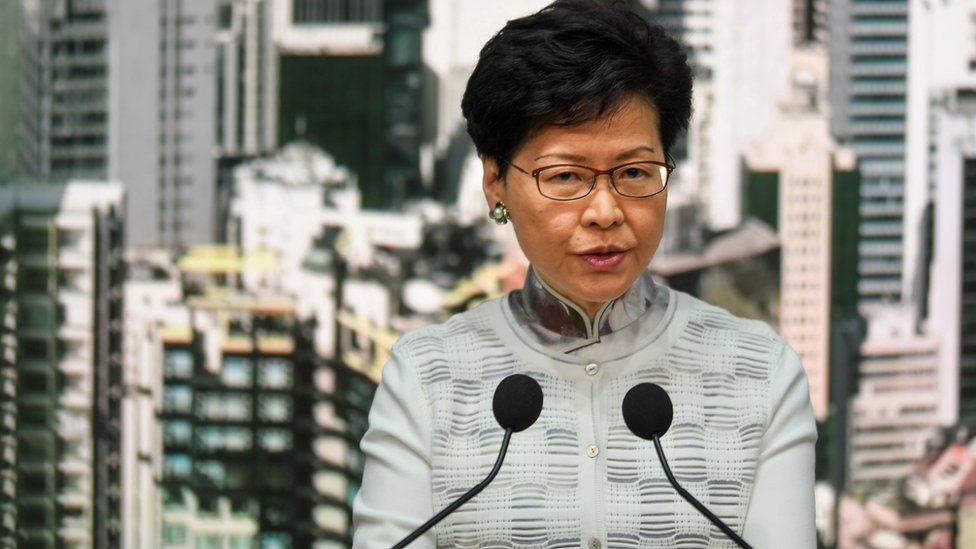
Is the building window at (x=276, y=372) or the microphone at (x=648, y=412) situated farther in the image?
the building window at (x=276, y=372)

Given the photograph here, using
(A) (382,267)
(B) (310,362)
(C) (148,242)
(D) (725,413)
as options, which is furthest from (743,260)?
(D) (725,413)

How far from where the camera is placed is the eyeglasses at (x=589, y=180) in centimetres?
94

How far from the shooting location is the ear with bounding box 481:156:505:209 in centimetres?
101

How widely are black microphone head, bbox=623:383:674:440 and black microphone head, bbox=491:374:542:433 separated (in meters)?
0.08

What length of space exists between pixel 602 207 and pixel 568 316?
13cm

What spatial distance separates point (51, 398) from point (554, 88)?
2589 mm

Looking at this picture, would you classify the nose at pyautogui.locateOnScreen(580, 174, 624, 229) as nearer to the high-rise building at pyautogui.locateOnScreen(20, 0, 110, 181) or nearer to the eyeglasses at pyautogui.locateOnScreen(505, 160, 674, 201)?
the eyeglasses at pyautogui.locateOnScreen(505, 160, 674, 201)

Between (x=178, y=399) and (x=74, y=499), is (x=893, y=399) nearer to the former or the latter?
(x=178, y=399)

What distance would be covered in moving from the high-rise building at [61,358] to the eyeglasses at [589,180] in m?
2.40

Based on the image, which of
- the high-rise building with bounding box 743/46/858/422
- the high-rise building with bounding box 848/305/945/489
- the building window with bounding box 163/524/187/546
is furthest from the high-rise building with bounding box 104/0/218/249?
the high-rise building with bounding box 848/305/945/489

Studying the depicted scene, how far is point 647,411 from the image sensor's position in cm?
96

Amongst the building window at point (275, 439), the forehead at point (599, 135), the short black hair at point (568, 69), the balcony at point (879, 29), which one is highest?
the balcony at point (879, 29)

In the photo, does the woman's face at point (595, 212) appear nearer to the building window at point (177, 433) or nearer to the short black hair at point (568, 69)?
the short black hair at point (568, 69)

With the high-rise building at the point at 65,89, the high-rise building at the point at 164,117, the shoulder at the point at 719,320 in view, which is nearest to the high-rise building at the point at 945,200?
the high-rise building at the point at 164,117
